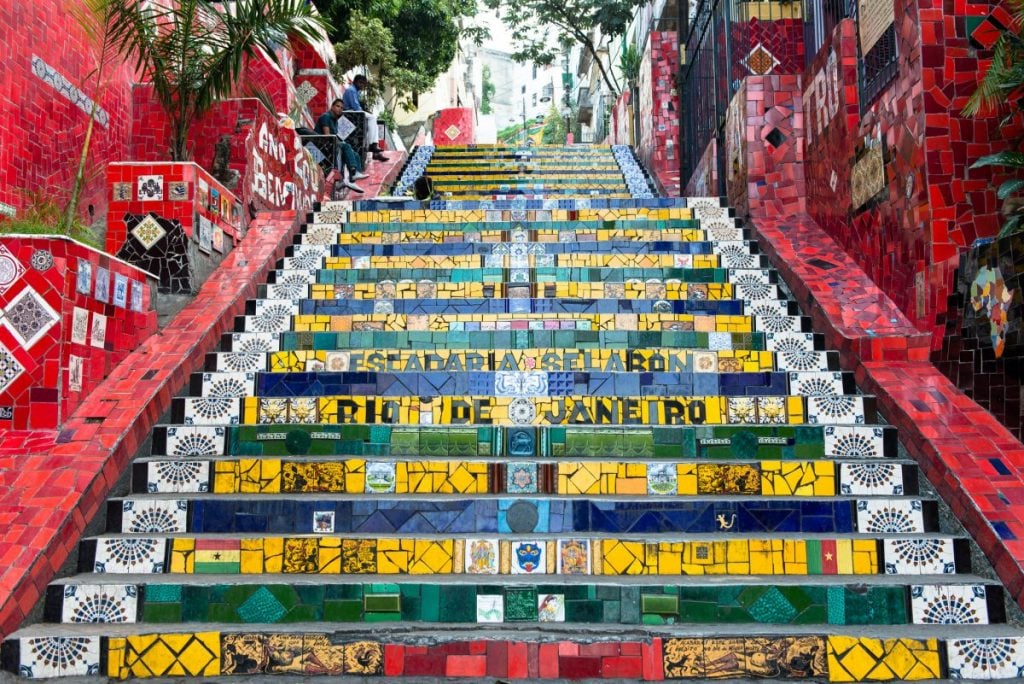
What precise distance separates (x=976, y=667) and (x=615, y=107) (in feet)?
58.8

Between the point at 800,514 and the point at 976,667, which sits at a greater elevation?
the point at 800,514

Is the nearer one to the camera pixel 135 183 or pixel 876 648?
pixel 876 648

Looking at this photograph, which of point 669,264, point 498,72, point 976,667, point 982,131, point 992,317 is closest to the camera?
point 976,667

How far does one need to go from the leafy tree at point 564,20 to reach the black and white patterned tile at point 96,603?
53.7ft

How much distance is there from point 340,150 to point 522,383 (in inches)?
249

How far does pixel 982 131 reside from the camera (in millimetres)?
4426

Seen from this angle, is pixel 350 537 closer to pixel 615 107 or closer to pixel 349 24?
pixel 349 24

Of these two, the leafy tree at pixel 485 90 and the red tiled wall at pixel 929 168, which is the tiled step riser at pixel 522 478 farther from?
the leafy tree at pixel 485 90

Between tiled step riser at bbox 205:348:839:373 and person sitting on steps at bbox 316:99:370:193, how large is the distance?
5330mm

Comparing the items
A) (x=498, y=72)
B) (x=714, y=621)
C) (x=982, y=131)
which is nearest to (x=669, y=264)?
(x=982, y=131)

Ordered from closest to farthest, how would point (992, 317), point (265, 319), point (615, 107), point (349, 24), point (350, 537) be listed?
point (350, 537) → point (992, 317) → point (265, 319) → point (349, 24) → point (615, 107)

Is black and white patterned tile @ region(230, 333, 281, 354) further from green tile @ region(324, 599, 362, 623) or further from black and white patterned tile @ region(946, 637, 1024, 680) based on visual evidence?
black and white patterned tile @ region(946, 637, 1024, 680)

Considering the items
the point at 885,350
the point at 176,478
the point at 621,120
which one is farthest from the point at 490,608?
the point at 621,120

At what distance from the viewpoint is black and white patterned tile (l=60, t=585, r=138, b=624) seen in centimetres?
310
